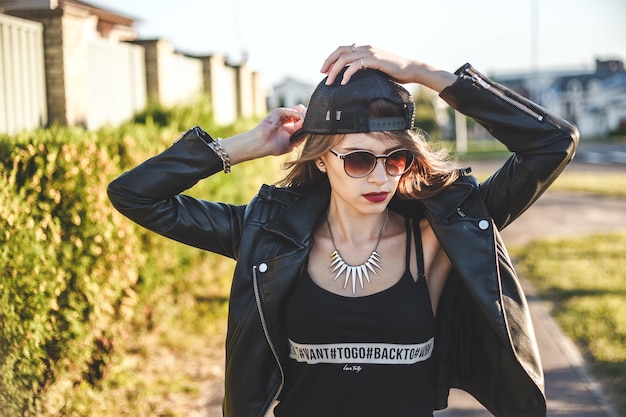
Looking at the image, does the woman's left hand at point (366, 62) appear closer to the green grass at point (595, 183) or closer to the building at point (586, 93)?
the green grass at point (595, 183)

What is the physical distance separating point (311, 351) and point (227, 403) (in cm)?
40

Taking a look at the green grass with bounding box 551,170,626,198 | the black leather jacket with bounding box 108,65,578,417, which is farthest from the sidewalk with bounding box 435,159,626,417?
the green grass with bounding box 551,170,626,198

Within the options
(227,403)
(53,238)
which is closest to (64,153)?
(53,238)

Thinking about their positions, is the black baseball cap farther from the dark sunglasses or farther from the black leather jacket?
the black leather jacket

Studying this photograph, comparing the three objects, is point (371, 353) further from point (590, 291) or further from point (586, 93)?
point (586, 93)

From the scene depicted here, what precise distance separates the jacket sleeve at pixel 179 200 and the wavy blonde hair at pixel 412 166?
33cm

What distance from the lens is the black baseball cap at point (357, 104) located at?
2.52 meters

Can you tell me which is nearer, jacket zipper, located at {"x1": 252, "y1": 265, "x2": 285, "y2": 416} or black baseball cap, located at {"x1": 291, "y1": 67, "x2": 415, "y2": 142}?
black baseball cap, located at {"x1": 291, "y1": 67, "x2": 415, "y2": 142}

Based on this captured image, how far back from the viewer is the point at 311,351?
261cm

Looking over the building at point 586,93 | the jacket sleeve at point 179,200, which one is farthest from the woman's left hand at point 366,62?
the building at point 586,93

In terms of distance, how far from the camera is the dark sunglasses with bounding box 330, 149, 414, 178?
2579mm

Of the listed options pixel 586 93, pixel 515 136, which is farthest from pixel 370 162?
pixel 586 93

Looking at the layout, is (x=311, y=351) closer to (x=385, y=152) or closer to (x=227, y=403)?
(x=227, y=403)

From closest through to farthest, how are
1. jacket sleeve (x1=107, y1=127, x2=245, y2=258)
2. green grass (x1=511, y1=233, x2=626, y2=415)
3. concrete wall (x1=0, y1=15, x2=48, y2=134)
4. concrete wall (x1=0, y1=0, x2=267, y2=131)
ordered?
jacket sleeve (x1=107, y1=127, x2=245, y2=258) < green grass (x1=511, y1=233, x2=626, y2=415) < concrete wall (x1=0, y1=15, x2=48, y2=134) < concrete wall (x1=0, y1=0, x2=267, y2=131)
